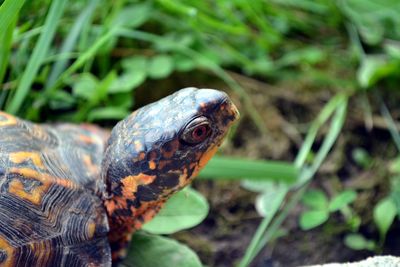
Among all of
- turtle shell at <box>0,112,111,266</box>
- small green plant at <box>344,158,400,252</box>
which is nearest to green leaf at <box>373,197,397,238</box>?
small green plant at <box>344,158,400,252</box>

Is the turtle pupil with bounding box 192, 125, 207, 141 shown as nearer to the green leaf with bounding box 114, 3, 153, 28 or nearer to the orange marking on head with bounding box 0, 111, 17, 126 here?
the orange marking on head with bounding box 0, 111, 17, 126

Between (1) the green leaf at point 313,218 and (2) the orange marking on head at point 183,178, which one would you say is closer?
(2) the orange marking on head at point 183,178

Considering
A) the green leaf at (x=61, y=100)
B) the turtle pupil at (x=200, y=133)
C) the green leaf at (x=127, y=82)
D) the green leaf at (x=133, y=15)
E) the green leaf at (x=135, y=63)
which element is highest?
the green leaf at (x=133, y=15)

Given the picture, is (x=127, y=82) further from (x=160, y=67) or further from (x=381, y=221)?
(x=381, y=221)

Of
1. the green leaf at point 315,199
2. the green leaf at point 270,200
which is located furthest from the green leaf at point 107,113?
the green leaf at point 315,199

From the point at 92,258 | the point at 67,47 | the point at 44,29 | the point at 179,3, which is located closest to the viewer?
the point at 92,258

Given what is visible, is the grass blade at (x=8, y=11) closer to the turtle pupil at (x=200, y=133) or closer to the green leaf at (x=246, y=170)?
the turtle pupil at (x=200, y=133)

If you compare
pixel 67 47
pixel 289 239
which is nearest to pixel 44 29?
pixel 67 47

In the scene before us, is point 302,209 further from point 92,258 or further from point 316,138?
point 92,258
